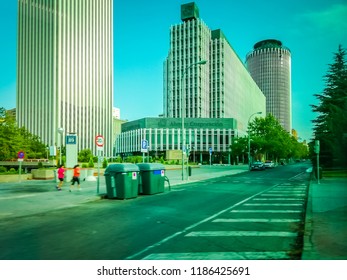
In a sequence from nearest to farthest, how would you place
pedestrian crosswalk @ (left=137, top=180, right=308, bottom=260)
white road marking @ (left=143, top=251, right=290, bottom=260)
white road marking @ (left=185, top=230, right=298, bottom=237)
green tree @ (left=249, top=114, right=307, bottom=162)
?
white road marking @ (left=143, top=251, right=290, bottom=260), pedestrian crosswalk @ (left=137, top=180, right=308, bottom=260), white road marking @ (left=185, top=230, right=298, bottom=237), green tree @ (left=249, top=114, right=307, bottom=162)

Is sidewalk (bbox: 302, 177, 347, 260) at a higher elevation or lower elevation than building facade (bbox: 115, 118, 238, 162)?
Result: lower

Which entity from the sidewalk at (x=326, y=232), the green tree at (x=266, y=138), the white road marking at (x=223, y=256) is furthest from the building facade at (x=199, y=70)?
the white road marking at (x=223, y=256)

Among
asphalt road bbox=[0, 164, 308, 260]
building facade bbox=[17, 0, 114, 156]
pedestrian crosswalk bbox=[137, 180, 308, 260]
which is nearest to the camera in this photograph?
pedestrian crosswalk bbox=[137, 180, 308, 260]

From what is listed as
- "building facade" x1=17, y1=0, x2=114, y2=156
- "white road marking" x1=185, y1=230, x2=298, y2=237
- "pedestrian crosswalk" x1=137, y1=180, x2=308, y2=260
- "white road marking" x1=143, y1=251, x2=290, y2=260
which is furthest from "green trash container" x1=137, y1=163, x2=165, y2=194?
"building facade" x1=17, y1=0, x2=114, y2=156

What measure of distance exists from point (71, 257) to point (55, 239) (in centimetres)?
166

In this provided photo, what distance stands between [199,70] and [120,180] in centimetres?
11215

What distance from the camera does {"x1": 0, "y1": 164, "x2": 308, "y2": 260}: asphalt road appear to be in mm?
6273

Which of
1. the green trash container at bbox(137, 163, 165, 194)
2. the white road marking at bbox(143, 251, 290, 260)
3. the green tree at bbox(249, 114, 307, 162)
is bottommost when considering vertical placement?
the white road marking at bbox(143, 251, 290, 260)

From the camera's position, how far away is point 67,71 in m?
127

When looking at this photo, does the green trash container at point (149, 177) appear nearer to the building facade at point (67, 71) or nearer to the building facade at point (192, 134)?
the building facade at point (67, 71)

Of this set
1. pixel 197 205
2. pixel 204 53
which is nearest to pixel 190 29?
pixel 204 53

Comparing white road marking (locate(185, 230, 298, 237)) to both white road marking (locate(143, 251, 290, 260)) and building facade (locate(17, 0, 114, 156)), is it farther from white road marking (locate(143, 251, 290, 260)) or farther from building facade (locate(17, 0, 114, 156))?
building facade (locate(17, 0, 114, 156))

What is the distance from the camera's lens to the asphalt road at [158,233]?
247 inches

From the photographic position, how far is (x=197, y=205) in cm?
1339
